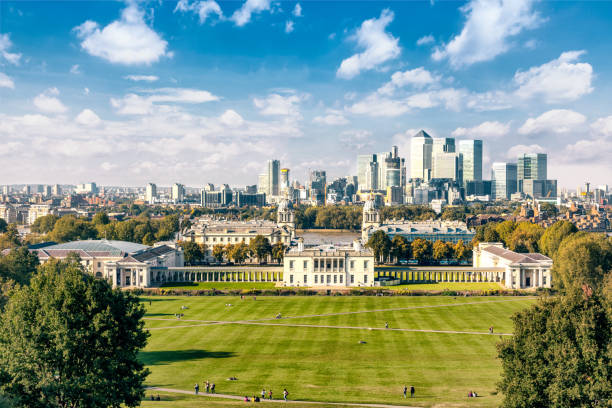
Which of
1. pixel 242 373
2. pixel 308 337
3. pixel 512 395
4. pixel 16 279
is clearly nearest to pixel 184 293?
pixel 16 279

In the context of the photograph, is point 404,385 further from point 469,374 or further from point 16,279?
point 16,279

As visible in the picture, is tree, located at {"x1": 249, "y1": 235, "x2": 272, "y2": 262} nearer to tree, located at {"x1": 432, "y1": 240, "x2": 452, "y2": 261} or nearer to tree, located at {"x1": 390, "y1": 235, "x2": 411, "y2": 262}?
tree, located at {"x1": 390, "y1": 235, "x2": 411, "y2": 262}

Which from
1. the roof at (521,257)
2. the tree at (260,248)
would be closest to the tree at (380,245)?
the roof at (521,257)

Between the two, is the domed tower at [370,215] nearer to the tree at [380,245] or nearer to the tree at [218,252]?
the tree at [380,245]

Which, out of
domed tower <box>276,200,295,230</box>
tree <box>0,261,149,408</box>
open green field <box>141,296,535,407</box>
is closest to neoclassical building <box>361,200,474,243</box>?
domed tower <box>276,200,295,230</box>

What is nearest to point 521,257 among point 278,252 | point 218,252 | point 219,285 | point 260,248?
point 278,252

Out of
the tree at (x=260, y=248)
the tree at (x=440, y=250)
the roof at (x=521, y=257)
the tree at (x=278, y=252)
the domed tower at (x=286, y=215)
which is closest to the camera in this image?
the roof at (x=521, y=257)

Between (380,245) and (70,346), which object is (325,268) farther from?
(70,346)
